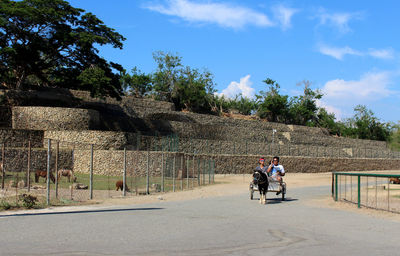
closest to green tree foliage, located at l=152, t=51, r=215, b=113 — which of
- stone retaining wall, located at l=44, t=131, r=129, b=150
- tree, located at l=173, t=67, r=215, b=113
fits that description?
tree, located at l=173, t=67, r=215, b=113

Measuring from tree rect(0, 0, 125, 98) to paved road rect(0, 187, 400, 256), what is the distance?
30185 millimetres

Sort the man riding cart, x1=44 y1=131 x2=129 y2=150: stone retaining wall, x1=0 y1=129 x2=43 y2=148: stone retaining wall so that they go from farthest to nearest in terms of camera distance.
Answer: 1. x1=44 y1=131 x2=129 y2=150: stone retaining wall
2. x1=0 y1=129 x2=43 y2=148: stone retaining wall
3. the man riding cart

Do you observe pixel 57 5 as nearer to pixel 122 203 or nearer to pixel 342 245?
pixel 122 203

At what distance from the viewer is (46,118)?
38.1 m

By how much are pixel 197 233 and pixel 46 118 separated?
104ft

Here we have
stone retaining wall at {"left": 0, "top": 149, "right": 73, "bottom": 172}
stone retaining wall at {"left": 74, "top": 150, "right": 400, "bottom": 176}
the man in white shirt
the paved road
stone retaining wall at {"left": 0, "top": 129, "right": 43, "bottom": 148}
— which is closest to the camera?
the paved road

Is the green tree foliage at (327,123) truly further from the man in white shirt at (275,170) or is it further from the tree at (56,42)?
the man in white shirt at (275,170)

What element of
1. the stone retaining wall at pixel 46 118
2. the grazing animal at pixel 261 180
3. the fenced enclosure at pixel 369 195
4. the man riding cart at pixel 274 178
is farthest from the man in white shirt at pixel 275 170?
the stone retaining wall at pixel 46 118

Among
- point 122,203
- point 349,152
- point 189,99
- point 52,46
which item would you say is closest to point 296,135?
point 349,152

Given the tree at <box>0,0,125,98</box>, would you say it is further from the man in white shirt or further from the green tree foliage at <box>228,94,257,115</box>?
the green tree foliage at <box>228,94,257,115</box>

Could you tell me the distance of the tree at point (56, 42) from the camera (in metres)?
39.9

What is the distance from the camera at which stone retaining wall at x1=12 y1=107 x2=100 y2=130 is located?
1501 inches

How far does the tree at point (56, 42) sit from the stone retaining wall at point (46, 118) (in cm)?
382

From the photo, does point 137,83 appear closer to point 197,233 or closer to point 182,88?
point 182,88
